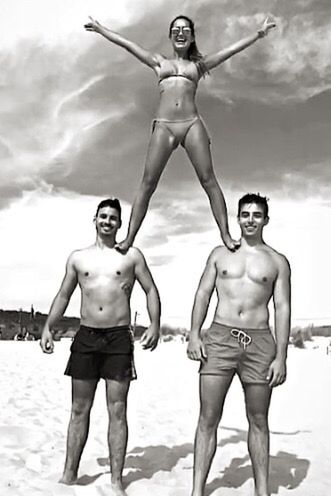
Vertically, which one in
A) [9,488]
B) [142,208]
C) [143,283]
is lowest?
[9,488]

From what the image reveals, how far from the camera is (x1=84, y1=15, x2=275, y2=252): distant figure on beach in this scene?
180 inches

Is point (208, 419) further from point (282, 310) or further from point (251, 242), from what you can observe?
point (251, 242)

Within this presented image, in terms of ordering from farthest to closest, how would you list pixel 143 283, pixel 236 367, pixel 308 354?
pixel 308 354
pixel 143 283
pixel 236 367

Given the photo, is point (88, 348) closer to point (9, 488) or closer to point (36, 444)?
point (9, 488)

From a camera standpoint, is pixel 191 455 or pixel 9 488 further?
pixel 191 455

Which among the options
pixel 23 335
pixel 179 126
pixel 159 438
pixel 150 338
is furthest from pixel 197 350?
pixel 23 335

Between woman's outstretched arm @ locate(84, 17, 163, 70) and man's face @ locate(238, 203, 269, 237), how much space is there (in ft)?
3.93

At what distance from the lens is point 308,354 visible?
1346cm

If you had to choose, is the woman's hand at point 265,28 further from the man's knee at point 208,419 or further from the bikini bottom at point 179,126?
the man's knee at point 208,419

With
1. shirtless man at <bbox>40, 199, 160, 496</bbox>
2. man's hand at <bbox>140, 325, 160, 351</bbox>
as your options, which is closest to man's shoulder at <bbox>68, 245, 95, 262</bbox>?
shirtless man at <bbox>40, 199, 160, 496</bbox>

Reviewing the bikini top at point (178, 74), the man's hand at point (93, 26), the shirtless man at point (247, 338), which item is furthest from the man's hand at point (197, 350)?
the man's hand at point (93, 26)

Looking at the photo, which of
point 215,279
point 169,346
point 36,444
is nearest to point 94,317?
point 215,279

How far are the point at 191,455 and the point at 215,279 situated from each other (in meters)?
2.05

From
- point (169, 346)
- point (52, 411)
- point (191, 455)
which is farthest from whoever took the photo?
→ point (169, 346)
